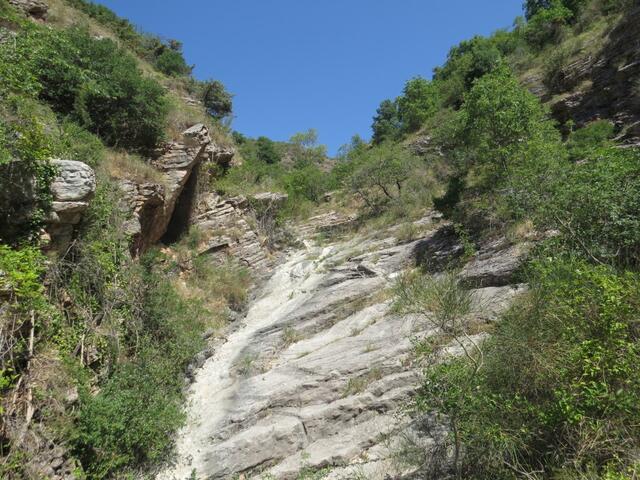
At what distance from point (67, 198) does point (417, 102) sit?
30.0m

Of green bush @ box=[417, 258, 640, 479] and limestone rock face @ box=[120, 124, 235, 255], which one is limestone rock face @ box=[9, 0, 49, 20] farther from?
green bush @ box=[417, 258, 640, 479]

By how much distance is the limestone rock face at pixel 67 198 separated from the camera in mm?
7660

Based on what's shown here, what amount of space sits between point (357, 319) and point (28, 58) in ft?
33.7

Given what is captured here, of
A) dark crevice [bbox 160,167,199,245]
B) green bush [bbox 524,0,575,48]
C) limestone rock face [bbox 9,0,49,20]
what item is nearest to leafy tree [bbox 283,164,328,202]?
dark crevice [bbox 160,167,199,245]

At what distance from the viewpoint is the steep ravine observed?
694 cm

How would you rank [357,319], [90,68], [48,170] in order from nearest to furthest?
1. [48,170]
2. [357,319]
3. [90,68]

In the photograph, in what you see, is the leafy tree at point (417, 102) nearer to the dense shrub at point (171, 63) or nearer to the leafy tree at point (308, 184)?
the leafy tree at point (308, 184)

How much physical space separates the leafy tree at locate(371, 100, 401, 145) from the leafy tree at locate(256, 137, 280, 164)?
10.6 metres

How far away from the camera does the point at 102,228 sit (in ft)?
30.0

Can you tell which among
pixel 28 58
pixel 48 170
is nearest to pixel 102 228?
pixel 48 170

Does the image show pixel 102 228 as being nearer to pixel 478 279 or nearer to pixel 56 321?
pixel 56 321

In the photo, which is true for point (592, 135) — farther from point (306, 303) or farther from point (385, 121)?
point (385, 121)

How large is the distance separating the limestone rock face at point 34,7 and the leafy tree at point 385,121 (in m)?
28.2

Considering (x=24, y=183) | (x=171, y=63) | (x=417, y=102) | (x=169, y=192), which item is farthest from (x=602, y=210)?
(x=171, y=63)
